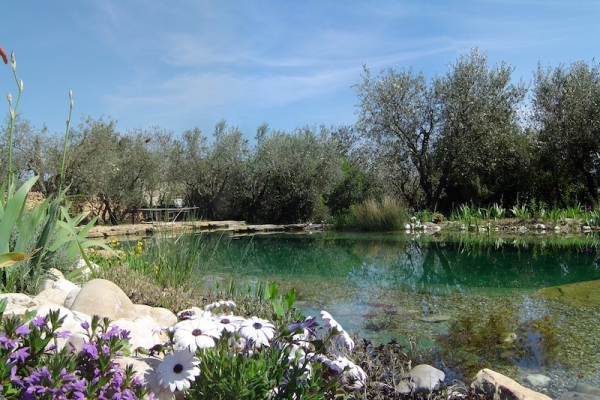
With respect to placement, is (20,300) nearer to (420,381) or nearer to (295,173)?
(420,381)

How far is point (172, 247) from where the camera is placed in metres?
4.50

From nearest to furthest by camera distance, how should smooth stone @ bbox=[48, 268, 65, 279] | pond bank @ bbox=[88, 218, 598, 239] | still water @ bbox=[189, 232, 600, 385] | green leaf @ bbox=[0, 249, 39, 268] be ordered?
green leaf @ bbox=[0, 249, 39, 268] < smooth stone @ bbox=[48, 268, 65, 279] < still water @ bbox=[189, 232, 600, 385] < pond bank @ bbox=[88, 218, 598, 239]

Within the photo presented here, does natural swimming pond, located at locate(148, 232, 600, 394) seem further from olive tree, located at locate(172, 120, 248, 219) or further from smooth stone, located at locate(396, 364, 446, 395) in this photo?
olive tree, located at locate(172, 120, 248, 219)

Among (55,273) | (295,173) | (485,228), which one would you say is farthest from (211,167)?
(55,273)

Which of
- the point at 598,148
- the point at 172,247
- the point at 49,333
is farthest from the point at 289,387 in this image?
the point at 598,148

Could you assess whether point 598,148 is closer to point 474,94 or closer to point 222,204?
point 474,94

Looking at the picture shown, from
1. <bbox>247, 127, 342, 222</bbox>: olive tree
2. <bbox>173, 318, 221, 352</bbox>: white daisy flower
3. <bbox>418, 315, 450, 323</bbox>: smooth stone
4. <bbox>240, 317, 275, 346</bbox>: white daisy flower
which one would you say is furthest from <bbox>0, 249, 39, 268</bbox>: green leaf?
<bbox>247, 127, 342, 222</bbox>: olive tree

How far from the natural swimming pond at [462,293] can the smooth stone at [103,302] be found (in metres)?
1.64

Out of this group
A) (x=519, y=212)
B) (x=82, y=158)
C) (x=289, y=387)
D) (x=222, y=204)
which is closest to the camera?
(x=289, y=387)

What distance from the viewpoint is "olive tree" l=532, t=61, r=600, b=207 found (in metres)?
14.8

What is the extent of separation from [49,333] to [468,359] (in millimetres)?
2799

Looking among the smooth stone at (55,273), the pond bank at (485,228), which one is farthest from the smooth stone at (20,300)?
the pond bank at (485,228)

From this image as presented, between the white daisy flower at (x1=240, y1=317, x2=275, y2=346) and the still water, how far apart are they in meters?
1.93

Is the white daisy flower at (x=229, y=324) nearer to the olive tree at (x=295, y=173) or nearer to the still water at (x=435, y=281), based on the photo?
the still water at (x=435, y=281)
